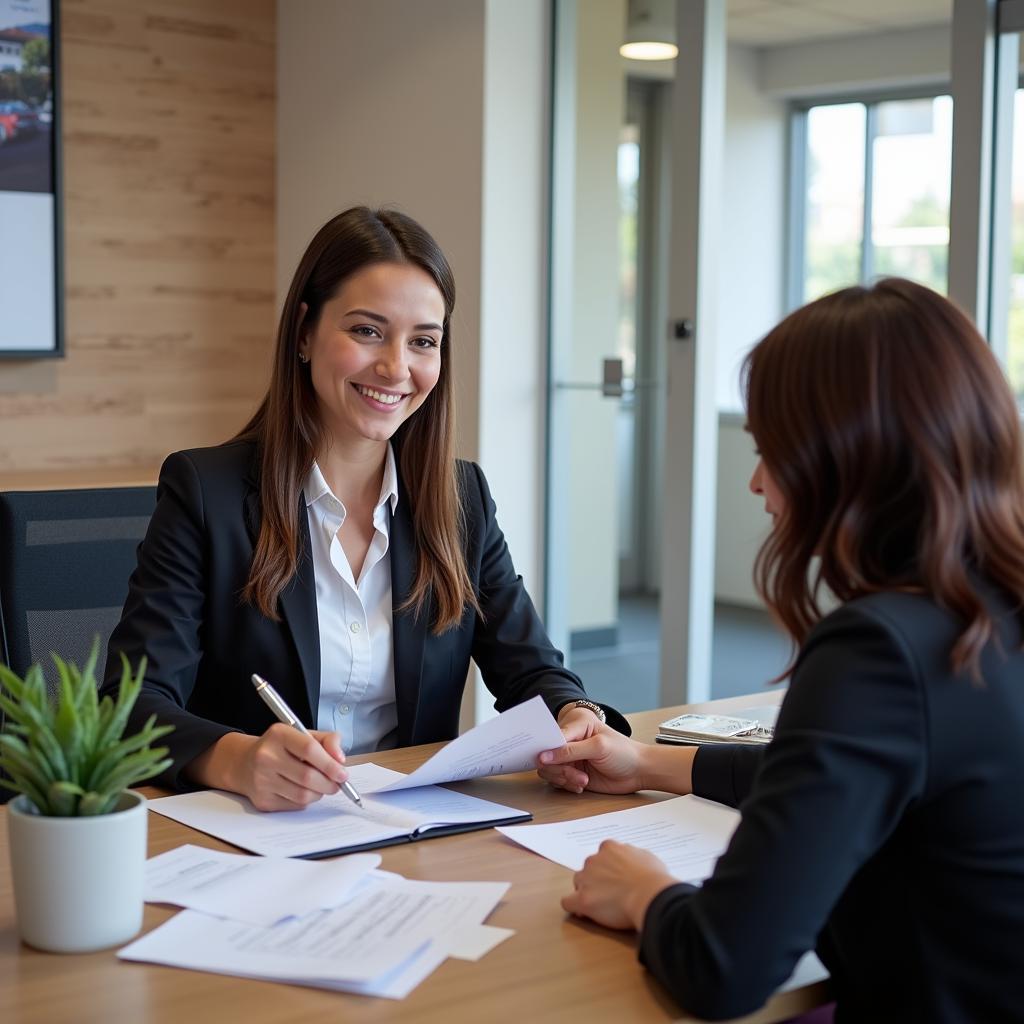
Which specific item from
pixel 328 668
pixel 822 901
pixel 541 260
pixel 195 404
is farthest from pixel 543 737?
pixel 195 404

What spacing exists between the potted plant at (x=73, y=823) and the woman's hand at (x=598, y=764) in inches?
22.9

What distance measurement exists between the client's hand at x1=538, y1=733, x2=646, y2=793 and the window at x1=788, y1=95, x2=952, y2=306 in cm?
508

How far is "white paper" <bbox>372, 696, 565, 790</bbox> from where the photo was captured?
1.52 metres

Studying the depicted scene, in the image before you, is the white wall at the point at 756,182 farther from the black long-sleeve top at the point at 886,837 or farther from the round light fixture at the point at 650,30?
the black long-sleeve top at the point at 886,837

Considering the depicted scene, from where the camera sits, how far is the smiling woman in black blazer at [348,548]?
186cm

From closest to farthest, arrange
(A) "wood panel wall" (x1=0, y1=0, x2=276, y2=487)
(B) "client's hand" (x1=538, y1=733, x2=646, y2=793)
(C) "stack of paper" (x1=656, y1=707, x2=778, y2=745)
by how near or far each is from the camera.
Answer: (B) "client's hand" (x1=538, y1=733, x2=646, y2=793), (C) "stack of paper" (x1=656, y1=707, x2=778, y2=745), (A) "wood panel wall" (x1=0, y1=0, x2=276, y2=487)

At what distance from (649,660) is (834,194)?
313 cm

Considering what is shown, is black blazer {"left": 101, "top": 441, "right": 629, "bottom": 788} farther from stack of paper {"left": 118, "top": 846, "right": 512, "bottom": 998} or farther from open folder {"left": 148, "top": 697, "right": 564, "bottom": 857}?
stack of paper {"left": 118, "top": 846, "right": 512, "bottom": 998}

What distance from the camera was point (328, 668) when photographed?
1.91 meters

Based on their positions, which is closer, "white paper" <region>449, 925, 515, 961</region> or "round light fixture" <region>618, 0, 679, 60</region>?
"white paper" <region>449, 925, 515, 961</region>

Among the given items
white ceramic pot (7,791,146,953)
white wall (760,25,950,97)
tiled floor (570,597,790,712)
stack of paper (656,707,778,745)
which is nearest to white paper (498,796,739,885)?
stack of paper (656,707,778,745)

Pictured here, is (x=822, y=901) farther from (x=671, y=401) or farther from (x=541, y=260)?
(x=541, y=260)

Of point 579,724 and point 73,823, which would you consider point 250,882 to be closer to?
point 73,823

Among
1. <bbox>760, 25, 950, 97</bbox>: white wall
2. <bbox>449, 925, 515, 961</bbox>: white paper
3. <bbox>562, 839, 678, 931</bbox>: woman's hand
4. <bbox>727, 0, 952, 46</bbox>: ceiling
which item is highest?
<bbox>727, 0, 952, 46</bbox>: ceiling
